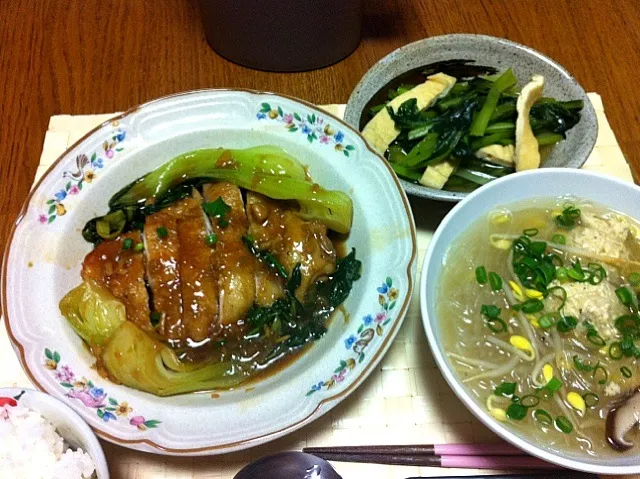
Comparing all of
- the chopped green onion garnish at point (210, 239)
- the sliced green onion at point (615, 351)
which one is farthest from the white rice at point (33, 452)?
the sliced green onion at point (615, 351)

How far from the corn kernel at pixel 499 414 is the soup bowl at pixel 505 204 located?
35 millimetres

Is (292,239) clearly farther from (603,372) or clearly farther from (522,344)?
(603,372)

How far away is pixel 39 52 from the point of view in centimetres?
255

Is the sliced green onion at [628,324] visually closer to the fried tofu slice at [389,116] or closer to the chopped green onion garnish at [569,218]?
the chopped green onion garnish at [569,218]

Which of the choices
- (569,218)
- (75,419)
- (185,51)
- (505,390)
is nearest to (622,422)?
(505,390)

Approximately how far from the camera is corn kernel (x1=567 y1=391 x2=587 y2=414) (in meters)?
1.36

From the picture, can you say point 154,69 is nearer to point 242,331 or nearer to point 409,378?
point 242,331

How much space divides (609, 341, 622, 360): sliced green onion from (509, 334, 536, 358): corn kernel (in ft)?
0.67

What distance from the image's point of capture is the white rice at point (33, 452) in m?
1.19

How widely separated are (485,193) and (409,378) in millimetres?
618

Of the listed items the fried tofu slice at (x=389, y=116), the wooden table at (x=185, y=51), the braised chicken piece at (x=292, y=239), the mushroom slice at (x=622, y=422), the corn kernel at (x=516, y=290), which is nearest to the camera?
the mushroom slice at (x=622, y=422)

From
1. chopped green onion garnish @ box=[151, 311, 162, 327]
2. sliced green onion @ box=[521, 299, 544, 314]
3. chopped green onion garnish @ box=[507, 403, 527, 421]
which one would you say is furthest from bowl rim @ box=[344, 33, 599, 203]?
chopped green onion garnish @ box=[151, 311, 162, 327]

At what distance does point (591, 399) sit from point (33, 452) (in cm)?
140

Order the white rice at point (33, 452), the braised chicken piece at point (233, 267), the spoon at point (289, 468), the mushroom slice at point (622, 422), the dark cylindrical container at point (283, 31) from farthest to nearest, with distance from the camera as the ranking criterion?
the dark cylindrical container at point (283, 31), the braised chicken piece at point (233, 267), the spoon at point (289, 468), the mushroom slice at point (622, 422), the white rice at point (33, 452)
